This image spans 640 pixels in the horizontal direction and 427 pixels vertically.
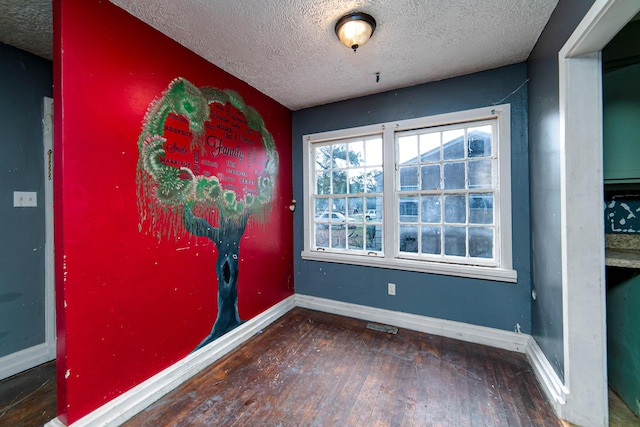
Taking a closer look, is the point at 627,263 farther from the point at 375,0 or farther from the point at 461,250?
the point at 375,0

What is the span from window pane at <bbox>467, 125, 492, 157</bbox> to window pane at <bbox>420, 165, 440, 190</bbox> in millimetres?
346

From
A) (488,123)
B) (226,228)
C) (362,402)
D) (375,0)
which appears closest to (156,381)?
(226,228)

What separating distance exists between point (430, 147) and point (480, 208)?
2.58 ft

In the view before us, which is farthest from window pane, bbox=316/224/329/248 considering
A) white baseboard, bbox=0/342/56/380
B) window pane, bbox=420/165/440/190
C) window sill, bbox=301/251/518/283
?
white baseboard, bbox=0/342/56/380

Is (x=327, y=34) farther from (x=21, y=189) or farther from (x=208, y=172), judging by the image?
(x=21, y=189)

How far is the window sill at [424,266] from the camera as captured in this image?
2.28 m

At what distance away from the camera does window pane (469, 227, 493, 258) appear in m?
2.42

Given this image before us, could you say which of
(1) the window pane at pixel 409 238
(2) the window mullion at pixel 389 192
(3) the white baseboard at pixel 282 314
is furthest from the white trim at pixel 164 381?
(1) the window pane at pixel 409 238

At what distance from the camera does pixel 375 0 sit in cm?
155

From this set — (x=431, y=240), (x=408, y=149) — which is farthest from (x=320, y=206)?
(x=431, y=240)

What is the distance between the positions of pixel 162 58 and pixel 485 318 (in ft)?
11.4

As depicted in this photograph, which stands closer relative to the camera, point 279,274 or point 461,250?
point 461,250

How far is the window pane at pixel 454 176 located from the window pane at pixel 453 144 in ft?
0.27

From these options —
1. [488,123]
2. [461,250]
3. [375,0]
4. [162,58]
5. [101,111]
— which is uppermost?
[375,0]
